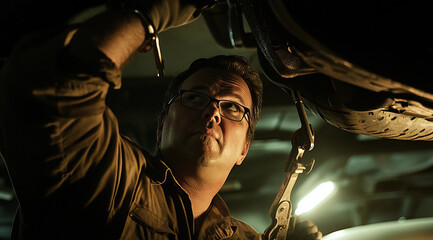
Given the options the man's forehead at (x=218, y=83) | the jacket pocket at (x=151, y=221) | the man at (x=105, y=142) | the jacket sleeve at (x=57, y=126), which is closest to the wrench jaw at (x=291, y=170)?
the man at (x=105, y=142)

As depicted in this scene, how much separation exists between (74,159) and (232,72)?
0.94 meters

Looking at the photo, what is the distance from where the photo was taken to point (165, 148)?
1474 mm

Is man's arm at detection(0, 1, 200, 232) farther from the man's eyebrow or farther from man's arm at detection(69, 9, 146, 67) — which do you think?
the man's eyebrow

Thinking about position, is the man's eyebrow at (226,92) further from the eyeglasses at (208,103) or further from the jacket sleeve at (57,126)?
the jacket sleeve at (57,126)

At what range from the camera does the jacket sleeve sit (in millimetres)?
725

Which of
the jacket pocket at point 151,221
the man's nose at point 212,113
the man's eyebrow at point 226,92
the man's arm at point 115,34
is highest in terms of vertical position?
the man's eyebrow at point 226,92

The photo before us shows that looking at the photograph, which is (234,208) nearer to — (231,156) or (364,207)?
(364,207)

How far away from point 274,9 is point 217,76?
0.92 metres

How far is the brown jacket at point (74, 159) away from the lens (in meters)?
0.73

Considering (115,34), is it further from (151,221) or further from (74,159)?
(151,221)

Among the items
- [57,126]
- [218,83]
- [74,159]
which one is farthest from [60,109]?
[218,83]

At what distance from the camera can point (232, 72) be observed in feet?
5.43

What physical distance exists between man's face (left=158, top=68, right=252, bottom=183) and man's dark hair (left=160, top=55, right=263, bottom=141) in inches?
2.5

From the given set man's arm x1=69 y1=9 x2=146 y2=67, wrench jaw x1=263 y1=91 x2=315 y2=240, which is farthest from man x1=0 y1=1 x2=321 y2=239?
wrench jaw x1=263 y1=91 x2=315 y2=240
